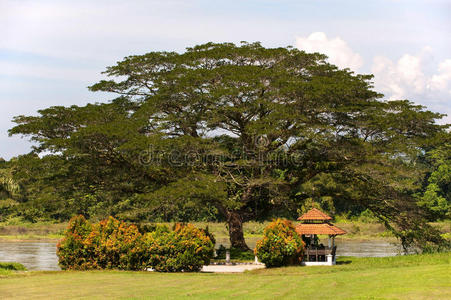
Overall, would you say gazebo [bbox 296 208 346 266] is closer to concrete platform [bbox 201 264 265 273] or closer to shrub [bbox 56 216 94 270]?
concrete platform [bbox 201 264 265 273]

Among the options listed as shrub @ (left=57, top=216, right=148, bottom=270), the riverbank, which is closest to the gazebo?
shrub @ (left=57, top=216, right=148, bottom=270)

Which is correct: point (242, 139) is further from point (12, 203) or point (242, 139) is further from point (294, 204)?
point (12, 203)

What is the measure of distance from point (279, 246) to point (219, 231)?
44.2 m

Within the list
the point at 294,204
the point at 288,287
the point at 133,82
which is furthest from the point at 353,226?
the point at 288,287

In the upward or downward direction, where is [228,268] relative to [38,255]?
upward

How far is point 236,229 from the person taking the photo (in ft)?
124

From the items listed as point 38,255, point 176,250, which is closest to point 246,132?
point 176,250

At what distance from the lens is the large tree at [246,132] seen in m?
32.4

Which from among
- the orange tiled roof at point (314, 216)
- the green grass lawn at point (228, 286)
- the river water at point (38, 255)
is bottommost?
the river water at point (38, 255)

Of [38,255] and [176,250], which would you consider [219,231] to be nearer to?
[38,255]

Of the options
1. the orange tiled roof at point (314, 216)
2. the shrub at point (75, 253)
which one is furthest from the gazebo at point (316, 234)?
the shrub at point (75, 253)

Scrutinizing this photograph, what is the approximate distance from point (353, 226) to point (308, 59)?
132 ft

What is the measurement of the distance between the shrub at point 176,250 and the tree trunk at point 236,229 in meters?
9.99

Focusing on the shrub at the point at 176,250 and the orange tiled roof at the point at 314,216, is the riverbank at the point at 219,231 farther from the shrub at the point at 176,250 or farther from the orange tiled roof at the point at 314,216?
the shrub at the point at 176,250
